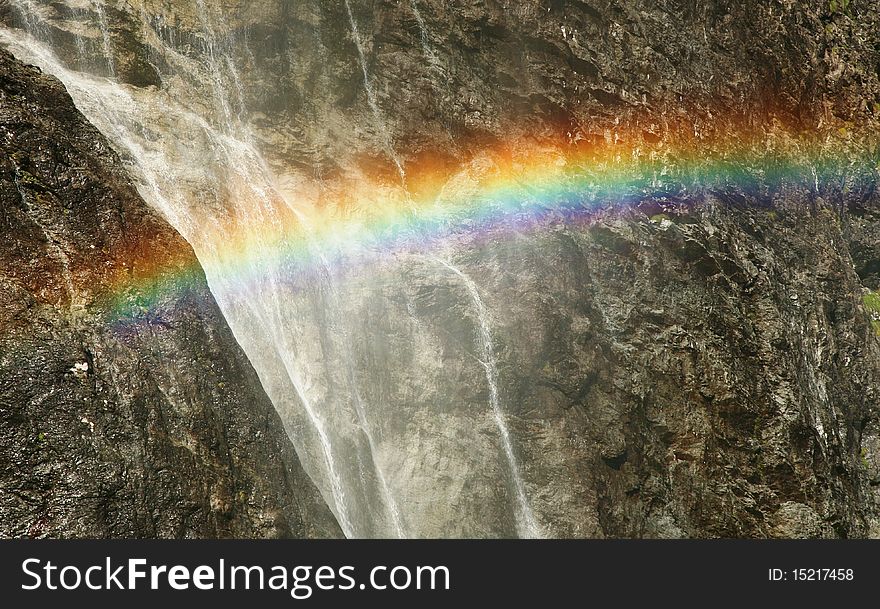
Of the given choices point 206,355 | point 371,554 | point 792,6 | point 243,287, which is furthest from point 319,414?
point 792,6

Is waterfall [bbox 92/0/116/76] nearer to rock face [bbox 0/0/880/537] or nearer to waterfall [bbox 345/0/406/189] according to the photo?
rock face [bbox 0/0/880/537]

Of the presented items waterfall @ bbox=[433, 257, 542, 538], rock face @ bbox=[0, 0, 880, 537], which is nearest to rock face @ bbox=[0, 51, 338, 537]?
rock face @ bbox=[0, 0, 880, 537]

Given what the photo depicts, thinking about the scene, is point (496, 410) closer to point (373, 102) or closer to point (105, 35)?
point (373, 102)

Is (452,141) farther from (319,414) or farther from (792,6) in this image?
(792,6)

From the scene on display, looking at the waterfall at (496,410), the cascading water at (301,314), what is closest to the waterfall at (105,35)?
the cascading water at (301,314)

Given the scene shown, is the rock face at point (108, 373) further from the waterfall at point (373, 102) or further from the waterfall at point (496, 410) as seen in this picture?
the waterfall at point (373, 102)
